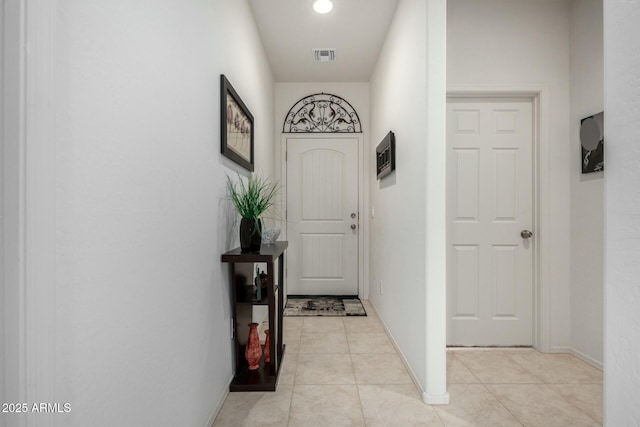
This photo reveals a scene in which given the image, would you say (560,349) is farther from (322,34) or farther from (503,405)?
(322,34)

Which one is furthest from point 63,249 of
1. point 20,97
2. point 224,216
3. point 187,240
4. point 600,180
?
point 600,180

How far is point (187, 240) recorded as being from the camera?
1.39 m

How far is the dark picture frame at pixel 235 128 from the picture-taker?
6.02 feet

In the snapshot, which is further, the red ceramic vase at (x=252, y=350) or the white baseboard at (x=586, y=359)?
the white baseboard at (x=586, y=359)

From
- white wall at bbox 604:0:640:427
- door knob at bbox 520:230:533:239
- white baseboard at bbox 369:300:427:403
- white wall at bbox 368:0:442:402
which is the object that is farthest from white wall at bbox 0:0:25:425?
door knob at bbox 520:230:533:239

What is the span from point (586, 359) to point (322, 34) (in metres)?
3.32

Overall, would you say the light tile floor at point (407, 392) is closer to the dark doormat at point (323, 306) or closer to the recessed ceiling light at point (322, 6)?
the dark doormat at point (323, 306)

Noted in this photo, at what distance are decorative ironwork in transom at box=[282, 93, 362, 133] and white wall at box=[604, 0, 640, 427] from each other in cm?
331

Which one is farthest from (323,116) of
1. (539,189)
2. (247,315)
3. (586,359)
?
(586,359)

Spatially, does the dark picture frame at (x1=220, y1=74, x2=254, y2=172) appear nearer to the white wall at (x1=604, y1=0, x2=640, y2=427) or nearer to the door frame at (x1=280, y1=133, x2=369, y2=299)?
the door frame at (x1=280, y1=133, x2=369, y2=299)

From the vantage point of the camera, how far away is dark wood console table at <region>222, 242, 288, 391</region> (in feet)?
6.03

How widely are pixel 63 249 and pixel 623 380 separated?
52.5 inches

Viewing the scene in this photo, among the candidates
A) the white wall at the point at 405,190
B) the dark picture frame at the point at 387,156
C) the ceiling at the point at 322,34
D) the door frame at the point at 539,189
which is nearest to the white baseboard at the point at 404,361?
the white wall at the point at 405,190

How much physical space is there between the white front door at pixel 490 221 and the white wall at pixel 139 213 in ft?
5.96
